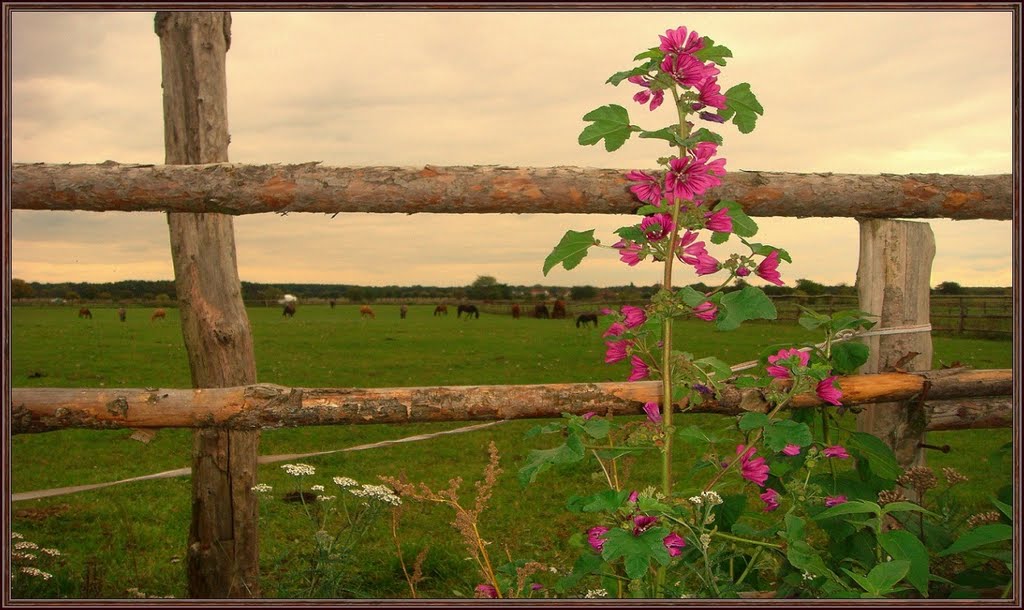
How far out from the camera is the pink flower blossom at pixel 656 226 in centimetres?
194

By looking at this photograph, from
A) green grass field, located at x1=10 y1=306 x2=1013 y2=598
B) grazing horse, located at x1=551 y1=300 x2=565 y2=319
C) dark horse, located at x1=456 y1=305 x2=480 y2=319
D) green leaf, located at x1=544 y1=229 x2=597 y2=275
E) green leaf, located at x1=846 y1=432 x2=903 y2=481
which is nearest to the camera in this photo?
green leaf, located at x1=544 y1=229 x2=597 y2=275

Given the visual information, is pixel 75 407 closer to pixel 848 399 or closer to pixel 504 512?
pixel 504 512

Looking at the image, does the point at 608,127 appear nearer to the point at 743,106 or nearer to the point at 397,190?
the point at 743,106

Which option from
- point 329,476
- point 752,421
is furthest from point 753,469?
point 329,476

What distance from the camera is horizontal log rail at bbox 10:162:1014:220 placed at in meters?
2.99

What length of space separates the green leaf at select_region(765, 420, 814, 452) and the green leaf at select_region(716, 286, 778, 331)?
1.25ft

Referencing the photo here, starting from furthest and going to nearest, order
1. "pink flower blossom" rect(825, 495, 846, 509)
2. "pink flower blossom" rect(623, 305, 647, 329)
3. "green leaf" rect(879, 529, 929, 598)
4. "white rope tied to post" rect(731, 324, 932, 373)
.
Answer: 1. "white rope tied to post" rect(731, 324, 932, 373)
2. "pink flower blossom" rect(825, 495, 846, 509)
3. "pink flower blossom" rect(623, 305, 647, 329)
4. "green leaf" rect(879, 529, 929, 598)

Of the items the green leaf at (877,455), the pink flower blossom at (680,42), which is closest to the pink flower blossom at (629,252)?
the pink flower blossom at (680,42)

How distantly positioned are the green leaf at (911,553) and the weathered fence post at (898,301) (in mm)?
1754

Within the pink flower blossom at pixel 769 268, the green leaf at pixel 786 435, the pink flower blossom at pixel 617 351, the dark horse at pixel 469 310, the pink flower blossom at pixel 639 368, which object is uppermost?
the pink flower blossom at pixel 769 268

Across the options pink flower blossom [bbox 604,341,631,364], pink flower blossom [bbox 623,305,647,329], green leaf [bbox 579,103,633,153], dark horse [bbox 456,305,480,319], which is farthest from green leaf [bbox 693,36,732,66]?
dark horse [bbox 456,305,480,319]

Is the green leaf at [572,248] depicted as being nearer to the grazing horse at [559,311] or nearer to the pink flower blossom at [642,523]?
the pink flower blossom at [642,523]

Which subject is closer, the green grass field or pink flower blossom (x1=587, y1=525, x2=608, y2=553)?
pink flower blossom (x1=587, y1=525, x2=608, y2=553)

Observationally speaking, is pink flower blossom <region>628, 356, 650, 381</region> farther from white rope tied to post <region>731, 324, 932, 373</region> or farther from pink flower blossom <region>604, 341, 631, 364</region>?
white rope tied to post <region>731, 324, 932, 373</region>
